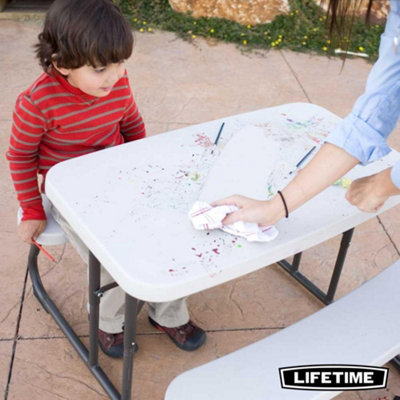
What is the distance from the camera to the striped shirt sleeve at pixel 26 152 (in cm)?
178

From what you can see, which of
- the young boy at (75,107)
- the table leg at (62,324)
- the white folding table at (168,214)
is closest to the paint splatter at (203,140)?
the white folding table at (168,214)

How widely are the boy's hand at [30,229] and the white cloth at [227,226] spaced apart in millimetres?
668

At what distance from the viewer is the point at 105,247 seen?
1.36 metres

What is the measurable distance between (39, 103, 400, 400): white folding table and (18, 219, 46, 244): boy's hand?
0.29 m

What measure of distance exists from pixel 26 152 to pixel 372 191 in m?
1.08

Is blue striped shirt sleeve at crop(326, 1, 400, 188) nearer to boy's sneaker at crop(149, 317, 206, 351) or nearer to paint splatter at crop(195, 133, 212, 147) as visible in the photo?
paint splatter at crop(195, 133, 212, 147)

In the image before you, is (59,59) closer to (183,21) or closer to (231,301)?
(231,301)

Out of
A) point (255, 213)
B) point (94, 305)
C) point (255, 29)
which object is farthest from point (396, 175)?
point (255, 29)

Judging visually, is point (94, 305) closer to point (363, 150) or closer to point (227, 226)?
point (227, 226)

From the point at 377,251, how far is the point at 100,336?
140 cm

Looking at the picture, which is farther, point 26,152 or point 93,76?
point 26,152

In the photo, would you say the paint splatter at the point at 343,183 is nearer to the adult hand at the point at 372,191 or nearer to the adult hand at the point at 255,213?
the adult hand at the point at 372,191

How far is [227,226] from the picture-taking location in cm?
145

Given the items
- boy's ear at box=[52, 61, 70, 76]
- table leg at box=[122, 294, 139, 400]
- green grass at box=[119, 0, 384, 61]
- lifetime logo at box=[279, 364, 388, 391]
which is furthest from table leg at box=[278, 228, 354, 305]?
green grass at box=[119, 0, 384, 61]
